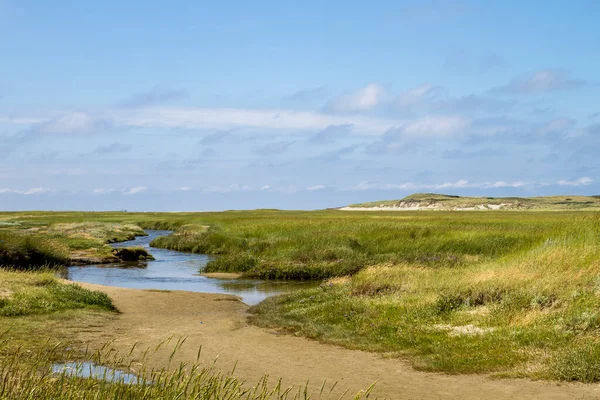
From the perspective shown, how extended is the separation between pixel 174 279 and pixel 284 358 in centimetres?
2136

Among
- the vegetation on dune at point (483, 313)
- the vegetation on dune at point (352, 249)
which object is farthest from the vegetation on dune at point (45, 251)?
the vegetation on dune at point (483, 313)

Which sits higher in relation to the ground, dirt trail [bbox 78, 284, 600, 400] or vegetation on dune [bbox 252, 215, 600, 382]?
vegetation on dune [bbox 252, 215, 600, 382]

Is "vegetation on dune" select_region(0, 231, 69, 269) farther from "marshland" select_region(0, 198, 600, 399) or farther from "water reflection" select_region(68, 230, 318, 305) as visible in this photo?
"marshland" select_region(0, 198, 600, 399)

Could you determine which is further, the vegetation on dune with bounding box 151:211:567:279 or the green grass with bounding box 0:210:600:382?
the vegetation on dune with bounding box 151:211:567:279

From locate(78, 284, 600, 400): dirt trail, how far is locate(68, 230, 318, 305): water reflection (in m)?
5.73

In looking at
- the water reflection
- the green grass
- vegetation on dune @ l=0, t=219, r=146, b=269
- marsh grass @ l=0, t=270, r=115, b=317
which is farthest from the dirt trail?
vegetation on dune @ l=0, t=219, r=146, b=269

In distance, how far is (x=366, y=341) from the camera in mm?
18609

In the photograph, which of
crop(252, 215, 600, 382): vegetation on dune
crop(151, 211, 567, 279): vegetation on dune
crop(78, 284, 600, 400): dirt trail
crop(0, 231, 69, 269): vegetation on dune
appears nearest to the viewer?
crop(78, 284, 600, 400): dirt trail

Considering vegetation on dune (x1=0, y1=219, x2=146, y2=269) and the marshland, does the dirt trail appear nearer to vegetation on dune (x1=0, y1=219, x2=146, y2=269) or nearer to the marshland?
the marshland

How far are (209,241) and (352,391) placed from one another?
1742 inches

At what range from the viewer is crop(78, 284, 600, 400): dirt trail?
13484 mm

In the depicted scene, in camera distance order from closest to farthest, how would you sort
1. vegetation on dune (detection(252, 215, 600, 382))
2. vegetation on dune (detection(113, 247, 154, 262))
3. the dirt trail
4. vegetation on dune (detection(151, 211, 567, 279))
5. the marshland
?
the dirt trail, the marshland, vegetation on dune (detection(252, 215, 600, 382)), vegetation on dune (detection(151, 211, 567, 279)), vegetation on dune (detection(113, 247, 154, 262))

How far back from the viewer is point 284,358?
55.7ft

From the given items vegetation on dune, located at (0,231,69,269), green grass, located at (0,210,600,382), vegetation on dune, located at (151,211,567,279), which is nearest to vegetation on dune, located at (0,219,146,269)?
vegetation on dune, located at (0,231,69,269)
